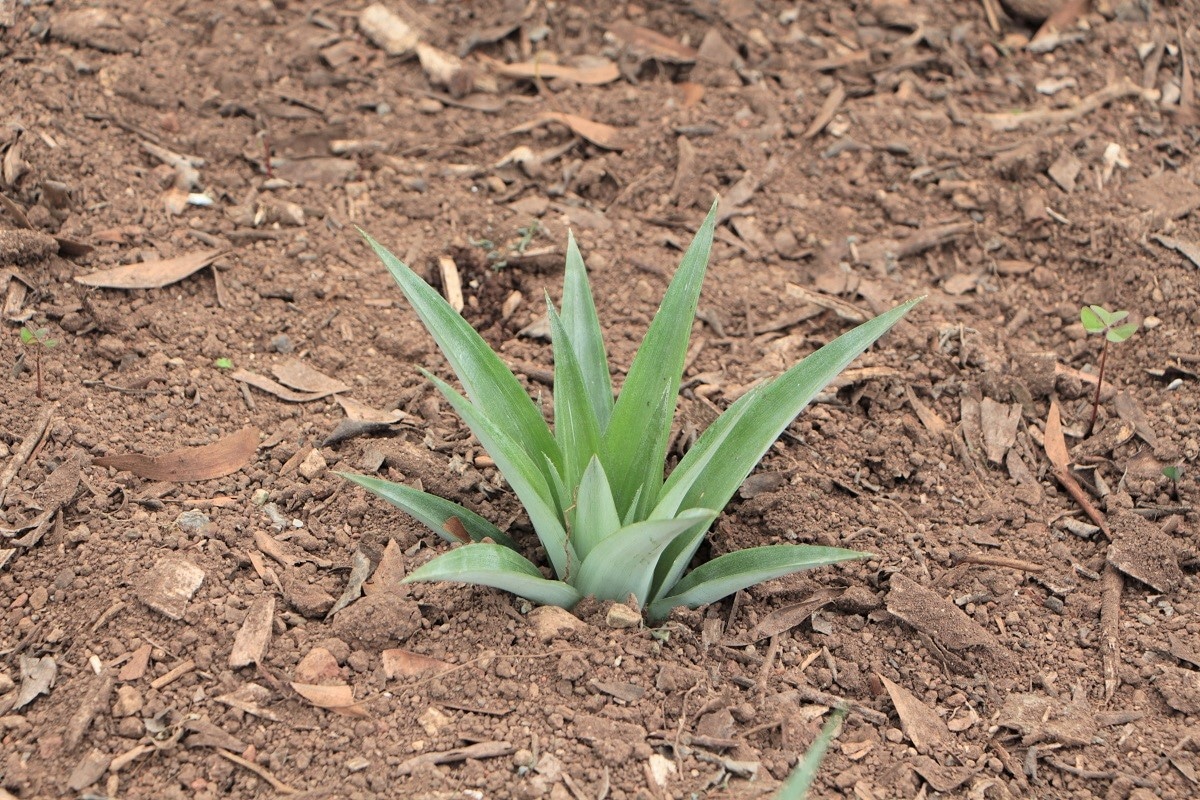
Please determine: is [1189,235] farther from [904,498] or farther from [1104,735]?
[1104,735]

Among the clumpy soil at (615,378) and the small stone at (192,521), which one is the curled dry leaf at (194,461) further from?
the small stone at (192,521)

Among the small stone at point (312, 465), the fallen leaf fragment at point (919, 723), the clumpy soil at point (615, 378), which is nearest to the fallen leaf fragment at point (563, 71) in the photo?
the clumpy soil at point (615, 378)

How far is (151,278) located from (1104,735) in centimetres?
306

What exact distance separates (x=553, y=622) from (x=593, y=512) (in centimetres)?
34

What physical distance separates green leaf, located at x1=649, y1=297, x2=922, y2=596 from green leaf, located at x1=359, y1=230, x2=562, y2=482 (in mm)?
358

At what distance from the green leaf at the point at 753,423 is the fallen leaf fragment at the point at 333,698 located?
78cm

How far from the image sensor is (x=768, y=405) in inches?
105

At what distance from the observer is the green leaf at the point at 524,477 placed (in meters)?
2.34

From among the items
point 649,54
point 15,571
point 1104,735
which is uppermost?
point 649,54

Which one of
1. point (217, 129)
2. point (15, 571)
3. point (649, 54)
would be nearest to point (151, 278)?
point (217, 129)

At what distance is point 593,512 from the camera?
99.0 inches

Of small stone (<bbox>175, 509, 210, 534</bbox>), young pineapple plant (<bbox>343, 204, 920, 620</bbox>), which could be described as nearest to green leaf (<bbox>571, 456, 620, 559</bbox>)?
young pineapple plant (<bbox>343, 204, 920, 620</bbox>)

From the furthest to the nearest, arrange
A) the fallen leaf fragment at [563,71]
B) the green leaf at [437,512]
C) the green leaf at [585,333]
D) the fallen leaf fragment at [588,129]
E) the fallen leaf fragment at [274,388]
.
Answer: the fallen leaf fragment at [563,71] < the fallen leaf fragment at [588,129] < the fallen leaf fragment at [274,388] < the green leaf at [585,333] < the green leaf at [437,512]

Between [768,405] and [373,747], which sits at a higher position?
[768,405]
